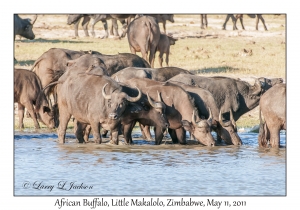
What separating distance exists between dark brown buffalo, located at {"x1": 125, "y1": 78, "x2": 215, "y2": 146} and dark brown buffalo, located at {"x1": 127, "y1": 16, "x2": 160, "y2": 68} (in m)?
8.94

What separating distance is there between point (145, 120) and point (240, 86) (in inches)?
109

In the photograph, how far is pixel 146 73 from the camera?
17156 mm

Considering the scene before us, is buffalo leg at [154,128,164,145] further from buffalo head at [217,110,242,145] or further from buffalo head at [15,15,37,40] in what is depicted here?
buffalo head at [15,15,37,40]

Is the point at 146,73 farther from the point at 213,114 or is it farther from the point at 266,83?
the point at 266,83

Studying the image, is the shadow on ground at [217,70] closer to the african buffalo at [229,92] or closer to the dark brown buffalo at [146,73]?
the dark brown buffalo at [146,73]

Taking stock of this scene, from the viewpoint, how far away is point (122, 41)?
33812 mm

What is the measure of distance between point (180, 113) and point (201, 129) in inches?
22.7

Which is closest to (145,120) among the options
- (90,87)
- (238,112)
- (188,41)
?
(90,87)

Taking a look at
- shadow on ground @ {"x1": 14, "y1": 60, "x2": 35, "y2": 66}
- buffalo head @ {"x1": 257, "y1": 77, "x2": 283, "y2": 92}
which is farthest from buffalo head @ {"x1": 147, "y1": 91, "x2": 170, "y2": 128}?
shadow on ground @ {"x1": 14, "y1": 60, "x2": 35, "y2": 66}

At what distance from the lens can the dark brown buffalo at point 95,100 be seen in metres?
14.4

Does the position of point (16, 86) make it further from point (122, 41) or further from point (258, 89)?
point (122, 41)
